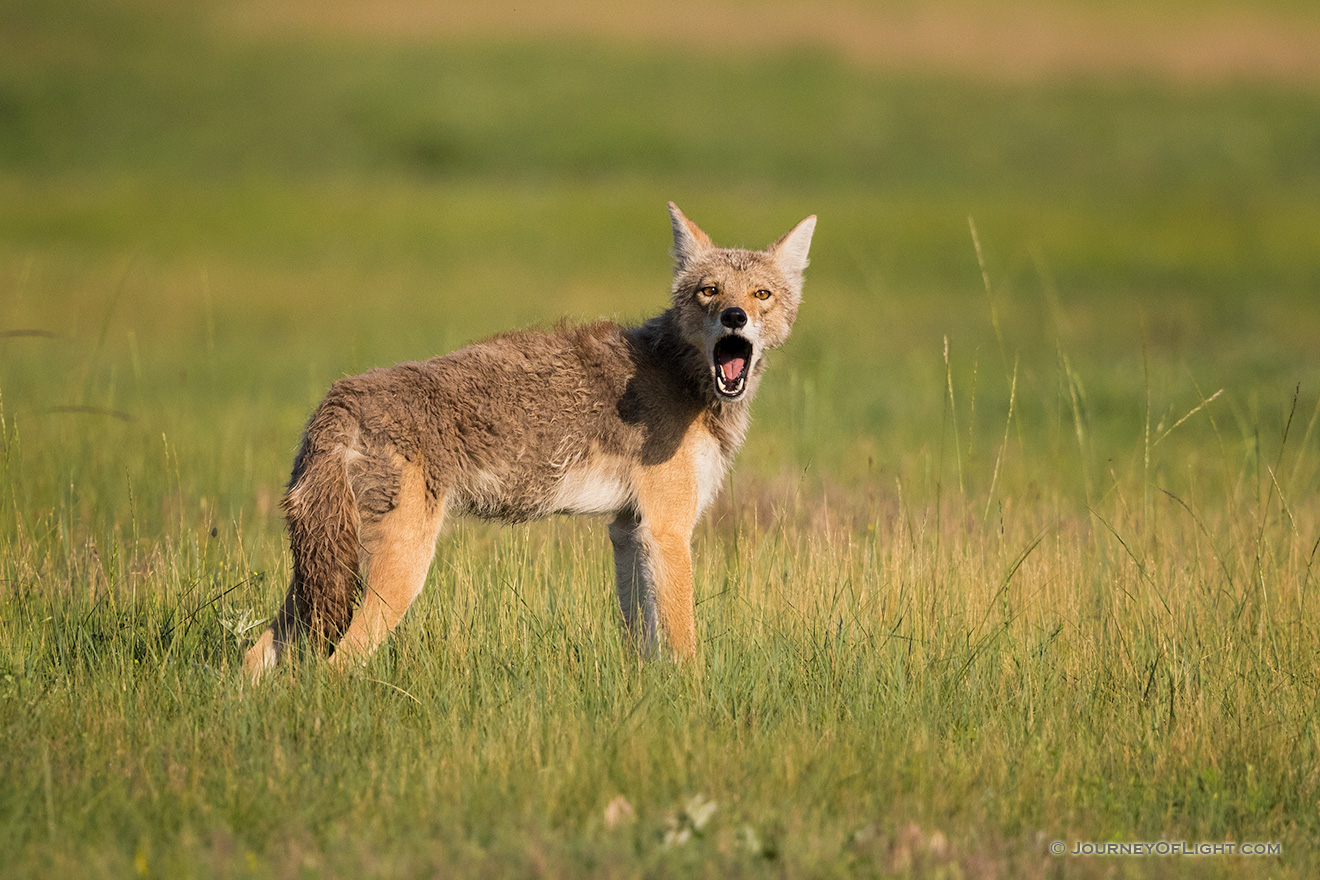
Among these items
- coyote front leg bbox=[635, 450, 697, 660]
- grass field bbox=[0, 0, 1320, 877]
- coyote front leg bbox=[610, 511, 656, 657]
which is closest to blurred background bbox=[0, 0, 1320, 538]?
grass field bbox=[0, 0, 1320, 877]

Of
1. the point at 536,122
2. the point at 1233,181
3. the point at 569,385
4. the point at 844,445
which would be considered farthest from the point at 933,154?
the point at 569,385

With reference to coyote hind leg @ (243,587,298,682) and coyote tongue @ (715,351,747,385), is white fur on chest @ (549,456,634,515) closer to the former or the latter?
coyote tongue @ (715,351,747,385)

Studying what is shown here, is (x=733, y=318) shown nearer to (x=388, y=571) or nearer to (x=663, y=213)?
(x=388, y=571)

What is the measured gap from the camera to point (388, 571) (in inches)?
217

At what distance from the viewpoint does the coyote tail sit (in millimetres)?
5414

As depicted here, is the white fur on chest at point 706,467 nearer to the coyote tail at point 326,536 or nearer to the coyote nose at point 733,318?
the coyote nose at point 733,318

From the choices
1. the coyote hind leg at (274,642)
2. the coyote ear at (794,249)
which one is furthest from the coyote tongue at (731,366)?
the coyote hind leg at (274,642)

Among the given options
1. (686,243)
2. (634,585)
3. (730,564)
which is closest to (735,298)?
(686,243)

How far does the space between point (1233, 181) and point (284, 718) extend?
4757cm

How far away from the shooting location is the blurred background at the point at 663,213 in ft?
42.1

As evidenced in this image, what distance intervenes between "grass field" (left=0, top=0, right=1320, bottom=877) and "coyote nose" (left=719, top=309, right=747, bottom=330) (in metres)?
1.45

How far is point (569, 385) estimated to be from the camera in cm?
624

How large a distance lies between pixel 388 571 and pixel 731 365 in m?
1.96

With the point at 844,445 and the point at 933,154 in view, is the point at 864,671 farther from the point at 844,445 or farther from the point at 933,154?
the point at 933,154
